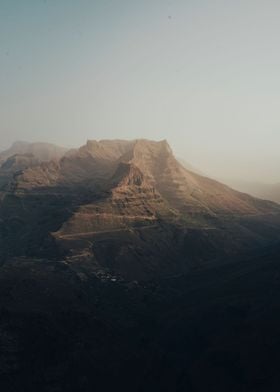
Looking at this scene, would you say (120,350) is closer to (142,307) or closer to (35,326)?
(35,326)

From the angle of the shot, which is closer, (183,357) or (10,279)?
(183,357)

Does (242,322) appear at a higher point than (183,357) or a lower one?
higher

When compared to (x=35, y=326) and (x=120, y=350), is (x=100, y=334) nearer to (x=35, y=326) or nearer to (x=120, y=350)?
(x=120, y=350)

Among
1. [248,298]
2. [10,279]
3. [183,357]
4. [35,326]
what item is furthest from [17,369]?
[248,298]

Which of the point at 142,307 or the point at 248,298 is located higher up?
the point at 248,298

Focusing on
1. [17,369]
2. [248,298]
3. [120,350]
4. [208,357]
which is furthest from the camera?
[248,298]

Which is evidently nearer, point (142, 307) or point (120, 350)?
point (120, 350)

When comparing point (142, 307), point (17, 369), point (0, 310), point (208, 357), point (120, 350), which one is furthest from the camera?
point (142, 307)

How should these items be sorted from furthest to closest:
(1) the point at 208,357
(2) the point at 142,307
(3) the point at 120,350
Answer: (2) the point at 142,307 < (3) the point at 120,350 < (1) the point at 208,357

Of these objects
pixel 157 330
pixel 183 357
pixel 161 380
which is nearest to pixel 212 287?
pixel 157 330
